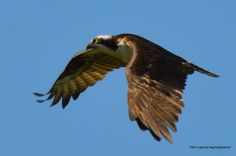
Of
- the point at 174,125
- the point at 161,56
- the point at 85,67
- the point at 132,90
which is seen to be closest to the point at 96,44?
the point at 85,67

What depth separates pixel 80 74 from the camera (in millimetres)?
17453

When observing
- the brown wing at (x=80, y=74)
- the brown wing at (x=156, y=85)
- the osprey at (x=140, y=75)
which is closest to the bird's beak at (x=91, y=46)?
the osprey at (x=140, y=75)

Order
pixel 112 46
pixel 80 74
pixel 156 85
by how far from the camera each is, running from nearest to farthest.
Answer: pixel 156 85, pixel 112 46, pixel 80 74

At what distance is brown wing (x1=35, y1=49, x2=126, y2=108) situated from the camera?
17141mm

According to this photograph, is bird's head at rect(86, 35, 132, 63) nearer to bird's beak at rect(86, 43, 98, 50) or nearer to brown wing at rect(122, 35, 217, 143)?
bird's beak at rect(86, 43, 98, 50)

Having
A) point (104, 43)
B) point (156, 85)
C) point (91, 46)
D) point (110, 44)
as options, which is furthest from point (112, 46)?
point (156, 85)

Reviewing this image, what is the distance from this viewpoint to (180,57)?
48.6 ft

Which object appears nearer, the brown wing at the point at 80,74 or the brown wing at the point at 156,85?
the brown wing at the point at 156,85

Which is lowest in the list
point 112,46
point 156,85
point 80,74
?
point 156,85

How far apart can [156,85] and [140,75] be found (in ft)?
1.06

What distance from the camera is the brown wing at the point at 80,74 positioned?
17.1m

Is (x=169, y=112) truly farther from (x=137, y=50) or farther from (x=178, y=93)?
(x=137, y=50)

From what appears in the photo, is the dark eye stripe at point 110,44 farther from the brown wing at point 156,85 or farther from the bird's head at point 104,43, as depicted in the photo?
the brown wing at point 156,85

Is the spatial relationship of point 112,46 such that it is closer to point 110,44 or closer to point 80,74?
point 110,44
